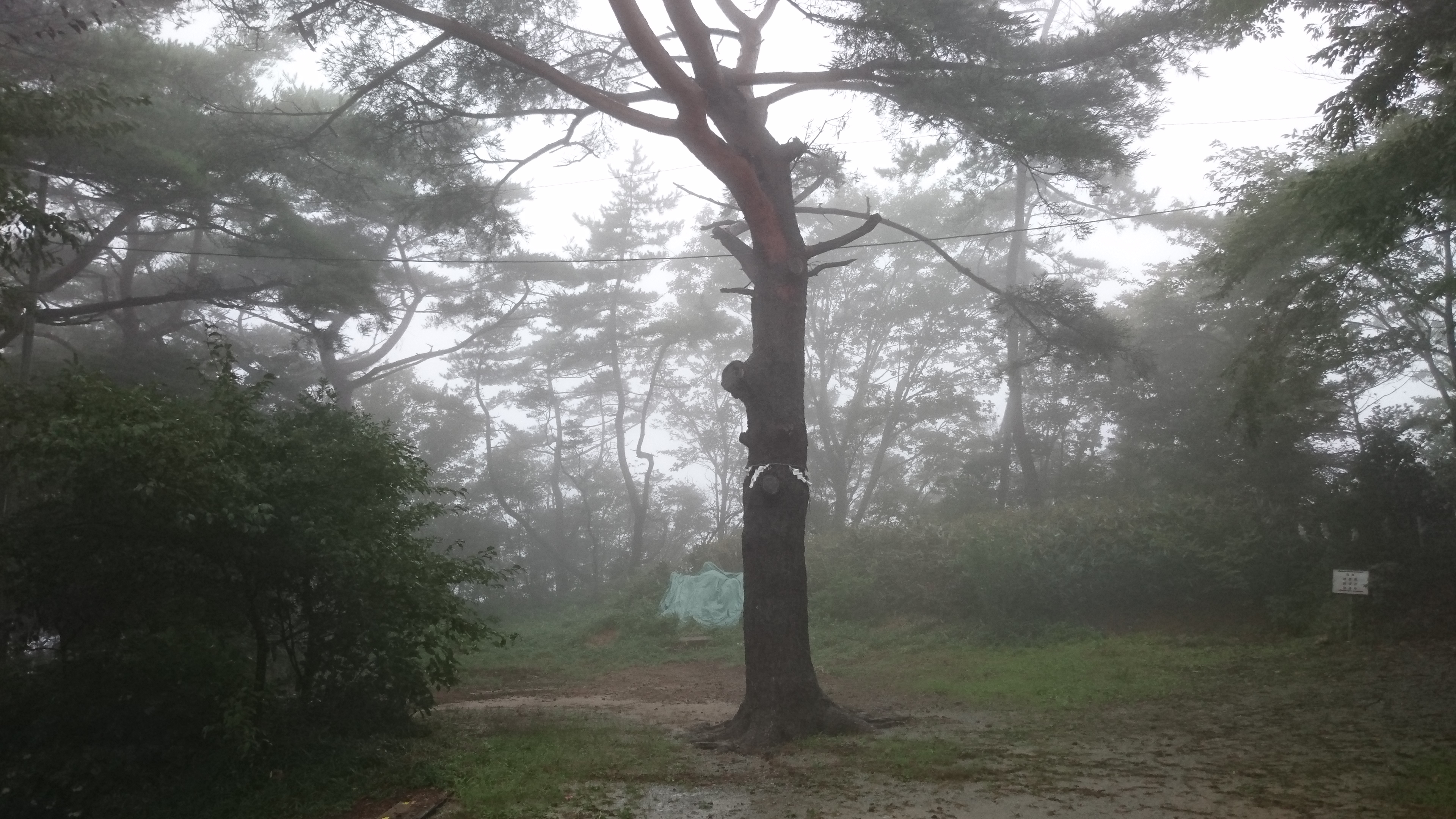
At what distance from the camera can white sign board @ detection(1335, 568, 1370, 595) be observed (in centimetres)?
1101

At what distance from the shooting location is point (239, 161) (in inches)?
398

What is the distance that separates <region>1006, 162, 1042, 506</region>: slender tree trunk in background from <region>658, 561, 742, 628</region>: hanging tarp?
6863mm

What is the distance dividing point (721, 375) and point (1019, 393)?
11.3 meters

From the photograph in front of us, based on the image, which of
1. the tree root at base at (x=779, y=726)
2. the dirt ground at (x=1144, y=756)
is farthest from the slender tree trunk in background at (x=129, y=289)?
the tree root at base at (x=779, y=726)

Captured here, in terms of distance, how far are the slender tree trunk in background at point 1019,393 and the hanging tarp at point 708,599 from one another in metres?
6.86

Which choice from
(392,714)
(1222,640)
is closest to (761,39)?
(392,714)

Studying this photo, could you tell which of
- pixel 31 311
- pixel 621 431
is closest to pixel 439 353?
pixel 621 431

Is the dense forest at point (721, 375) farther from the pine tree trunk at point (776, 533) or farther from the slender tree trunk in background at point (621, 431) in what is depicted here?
the slender tree trunk in background at point (621, 431)

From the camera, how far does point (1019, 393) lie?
2388 centimetres

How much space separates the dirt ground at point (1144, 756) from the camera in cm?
555

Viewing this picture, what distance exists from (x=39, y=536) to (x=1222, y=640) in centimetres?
1252

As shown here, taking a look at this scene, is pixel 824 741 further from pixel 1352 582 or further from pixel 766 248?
pixel 1352 582

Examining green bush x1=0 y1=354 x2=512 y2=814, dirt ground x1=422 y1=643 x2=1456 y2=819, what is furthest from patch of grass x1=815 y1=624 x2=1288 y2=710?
green bush x1=0 y1=354 x2=512 y2=814

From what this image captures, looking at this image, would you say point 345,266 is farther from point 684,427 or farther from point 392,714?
point 684,427
